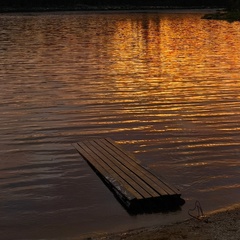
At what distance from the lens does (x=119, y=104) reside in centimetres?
2302

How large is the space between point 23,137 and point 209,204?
8249mm

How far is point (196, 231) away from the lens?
10.0 m

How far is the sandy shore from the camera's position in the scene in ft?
31.9

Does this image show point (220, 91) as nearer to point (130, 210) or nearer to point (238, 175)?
point (238, 175)

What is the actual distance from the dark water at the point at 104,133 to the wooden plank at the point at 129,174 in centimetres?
63

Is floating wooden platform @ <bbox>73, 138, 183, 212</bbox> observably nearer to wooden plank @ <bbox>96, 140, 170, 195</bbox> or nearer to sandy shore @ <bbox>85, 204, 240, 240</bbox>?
wooden plank @ <bbox>96, 140, 170, 195</bbox>

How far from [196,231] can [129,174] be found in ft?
11.1

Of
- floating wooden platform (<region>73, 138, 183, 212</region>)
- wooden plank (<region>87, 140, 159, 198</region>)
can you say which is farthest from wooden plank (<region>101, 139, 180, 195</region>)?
wooden plank (<region>87, 140, 159, 198</region>)

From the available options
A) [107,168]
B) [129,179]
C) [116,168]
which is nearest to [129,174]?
[129,179]

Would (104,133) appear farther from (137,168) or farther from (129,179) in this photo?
(129,179)

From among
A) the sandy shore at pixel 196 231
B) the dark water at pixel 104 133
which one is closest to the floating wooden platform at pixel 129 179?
the dark water at pixel 104 133

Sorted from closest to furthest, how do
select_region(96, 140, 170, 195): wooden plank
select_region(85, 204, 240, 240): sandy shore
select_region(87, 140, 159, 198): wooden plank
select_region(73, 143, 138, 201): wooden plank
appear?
select_region(85, 204, 240, 240): sandy shore < select_region(73, 143, 138, 201): wooden plank < select_region(87, 140, 159, 198): wooden plank < select_region(96, 140, 170, 195): wooden plank

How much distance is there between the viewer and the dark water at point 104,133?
11672mm

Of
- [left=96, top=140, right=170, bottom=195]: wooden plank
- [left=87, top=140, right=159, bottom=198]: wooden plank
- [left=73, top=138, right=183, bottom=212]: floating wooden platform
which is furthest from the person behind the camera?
[left=96, top=140, right=170, bottom=195]: wooden plank
